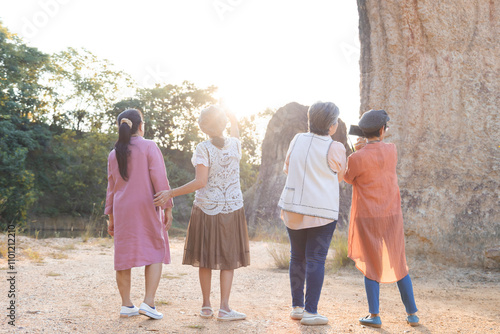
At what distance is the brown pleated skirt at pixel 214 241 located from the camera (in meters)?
3.65

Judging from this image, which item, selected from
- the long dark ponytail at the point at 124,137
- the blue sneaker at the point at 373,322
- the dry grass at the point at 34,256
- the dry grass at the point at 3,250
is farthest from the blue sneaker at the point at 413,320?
the dry grass at the point at 3,250

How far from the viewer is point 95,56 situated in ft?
75.3

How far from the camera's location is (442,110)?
6.80 m

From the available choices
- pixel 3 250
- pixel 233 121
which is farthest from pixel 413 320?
pixel 3 250

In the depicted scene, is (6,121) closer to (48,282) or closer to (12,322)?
(48,282)

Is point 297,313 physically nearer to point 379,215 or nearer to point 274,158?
point 379,215

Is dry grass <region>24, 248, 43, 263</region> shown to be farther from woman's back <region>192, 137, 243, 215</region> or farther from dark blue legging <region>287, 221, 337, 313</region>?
dark blue legging <region>287, 221, 337, 313</region>

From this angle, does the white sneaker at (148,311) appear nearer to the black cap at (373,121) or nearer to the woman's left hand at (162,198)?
the woman's left hand at (162,198)

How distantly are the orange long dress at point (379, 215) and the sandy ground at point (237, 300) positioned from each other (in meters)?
0.46

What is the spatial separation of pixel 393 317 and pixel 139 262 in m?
2.14

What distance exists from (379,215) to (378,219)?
3 centimetres

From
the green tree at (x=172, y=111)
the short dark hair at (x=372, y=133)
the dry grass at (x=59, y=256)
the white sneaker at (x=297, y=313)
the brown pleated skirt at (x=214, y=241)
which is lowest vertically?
the dry grass at (x=59, y=256)

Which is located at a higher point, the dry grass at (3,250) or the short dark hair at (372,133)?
the short dark hair at (372,133)

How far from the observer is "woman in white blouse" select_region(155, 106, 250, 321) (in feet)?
12.0
